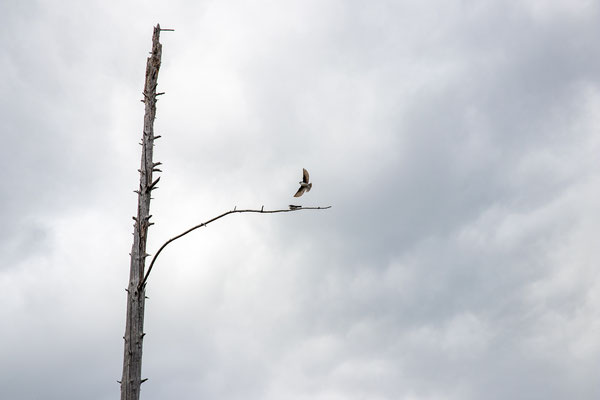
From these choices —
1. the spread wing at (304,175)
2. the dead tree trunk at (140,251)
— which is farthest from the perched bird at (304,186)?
the dead tree trunk at (140,251)

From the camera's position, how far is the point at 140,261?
11195mm

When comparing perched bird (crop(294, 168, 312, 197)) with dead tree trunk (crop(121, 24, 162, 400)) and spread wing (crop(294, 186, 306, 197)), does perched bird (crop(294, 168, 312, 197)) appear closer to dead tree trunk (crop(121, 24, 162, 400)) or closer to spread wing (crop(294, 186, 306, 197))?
spread wing (crop(294, 186, 306, 197))

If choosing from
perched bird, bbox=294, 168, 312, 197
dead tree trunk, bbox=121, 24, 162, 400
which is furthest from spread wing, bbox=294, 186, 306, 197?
dead tree trunk, bbox=121, 24, 162, 400

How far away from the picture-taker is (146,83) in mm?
12367

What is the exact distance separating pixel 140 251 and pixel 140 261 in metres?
0.18

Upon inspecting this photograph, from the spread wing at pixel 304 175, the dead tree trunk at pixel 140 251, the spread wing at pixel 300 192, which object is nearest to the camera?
the dead tree trunk at pixel 140 251

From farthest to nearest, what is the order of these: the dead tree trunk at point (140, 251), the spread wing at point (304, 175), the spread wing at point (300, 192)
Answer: the spread wing at point (300, 192), the spread wing at point (304, 175), the dead tree trunk at point (140, 251)

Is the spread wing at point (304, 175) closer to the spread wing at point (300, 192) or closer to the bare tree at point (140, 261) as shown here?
the spread wing at point (300, 192)

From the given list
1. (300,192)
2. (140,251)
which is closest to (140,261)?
(140,251)

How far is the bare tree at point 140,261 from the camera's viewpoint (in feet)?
35.3

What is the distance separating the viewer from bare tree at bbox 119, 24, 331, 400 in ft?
35.3

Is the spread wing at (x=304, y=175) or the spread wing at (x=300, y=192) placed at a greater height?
the spread wing at (x=304, y=175)

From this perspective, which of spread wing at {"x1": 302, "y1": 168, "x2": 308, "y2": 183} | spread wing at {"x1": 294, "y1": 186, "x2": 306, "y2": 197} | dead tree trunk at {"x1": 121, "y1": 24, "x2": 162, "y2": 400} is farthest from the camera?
spread wing at {"x1": 294, "y1": 186, "x2": 306, "y2": 197}

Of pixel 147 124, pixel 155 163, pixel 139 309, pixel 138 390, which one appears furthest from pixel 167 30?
pixel 138 390
